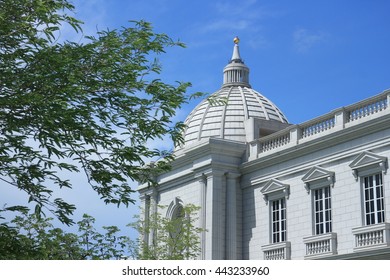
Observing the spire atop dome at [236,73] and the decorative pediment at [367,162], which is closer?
the decorative pediment at [367,162]

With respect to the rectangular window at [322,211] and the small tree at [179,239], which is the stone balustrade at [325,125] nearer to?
the rectangular window at [322,211]

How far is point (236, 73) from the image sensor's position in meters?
49.2

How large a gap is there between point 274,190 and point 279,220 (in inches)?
51.4

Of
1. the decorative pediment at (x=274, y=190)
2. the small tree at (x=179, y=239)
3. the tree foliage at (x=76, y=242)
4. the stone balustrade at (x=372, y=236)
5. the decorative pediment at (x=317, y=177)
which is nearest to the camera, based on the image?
the tree foliage at (x=76, y=242)

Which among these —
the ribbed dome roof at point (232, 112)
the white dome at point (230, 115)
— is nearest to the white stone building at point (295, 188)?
the white dome at point (230, 115)

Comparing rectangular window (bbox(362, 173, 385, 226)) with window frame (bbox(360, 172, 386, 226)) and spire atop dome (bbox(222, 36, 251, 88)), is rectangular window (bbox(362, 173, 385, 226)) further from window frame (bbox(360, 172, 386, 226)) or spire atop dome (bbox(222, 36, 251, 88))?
spire atop dome (bbox(222, 36, 251, 88))

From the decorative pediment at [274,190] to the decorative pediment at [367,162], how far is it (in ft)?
13.1

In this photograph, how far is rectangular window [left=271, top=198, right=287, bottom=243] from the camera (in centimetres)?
2964

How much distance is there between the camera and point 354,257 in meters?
25.1

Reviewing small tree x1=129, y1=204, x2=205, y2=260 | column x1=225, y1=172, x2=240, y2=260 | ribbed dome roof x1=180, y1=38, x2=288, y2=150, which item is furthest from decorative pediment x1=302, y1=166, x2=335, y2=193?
ribbed dome roof x1=180, y1=38, x2=288, y2=150

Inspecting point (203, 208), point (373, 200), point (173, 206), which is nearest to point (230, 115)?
point (173, 206)

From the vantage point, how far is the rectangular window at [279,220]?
1167 inches
